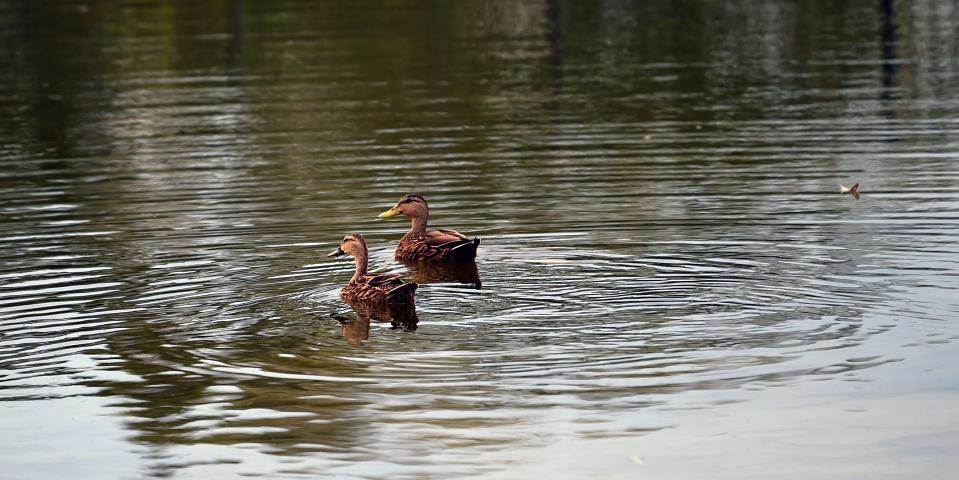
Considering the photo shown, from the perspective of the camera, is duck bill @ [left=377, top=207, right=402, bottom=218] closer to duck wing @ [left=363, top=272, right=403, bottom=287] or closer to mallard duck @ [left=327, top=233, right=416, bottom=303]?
mallard duck @ [left=327, top=233, right=416, bottom=303]

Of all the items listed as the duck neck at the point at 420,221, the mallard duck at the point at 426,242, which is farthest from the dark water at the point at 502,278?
the duck neck at the point at 420,221

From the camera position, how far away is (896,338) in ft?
41.2

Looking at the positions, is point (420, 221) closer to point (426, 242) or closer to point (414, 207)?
point (414, 207)

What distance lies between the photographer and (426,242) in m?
17.4

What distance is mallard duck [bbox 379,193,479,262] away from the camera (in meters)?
16.7

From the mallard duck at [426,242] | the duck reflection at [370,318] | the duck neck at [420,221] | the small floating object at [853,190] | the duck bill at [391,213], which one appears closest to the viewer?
the duck reflection at [370,318]

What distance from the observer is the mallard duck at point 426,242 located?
1666 cm

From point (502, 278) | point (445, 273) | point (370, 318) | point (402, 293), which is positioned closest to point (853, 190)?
point (445, 273)

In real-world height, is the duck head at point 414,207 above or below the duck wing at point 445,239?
above

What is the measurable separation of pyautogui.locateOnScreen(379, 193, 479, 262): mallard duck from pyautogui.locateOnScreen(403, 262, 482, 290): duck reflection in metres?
0.07

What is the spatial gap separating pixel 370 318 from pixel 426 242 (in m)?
3.30

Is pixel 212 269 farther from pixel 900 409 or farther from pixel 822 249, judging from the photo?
pixel 900 409

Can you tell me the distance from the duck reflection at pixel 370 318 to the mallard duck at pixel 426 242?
6.99 ft

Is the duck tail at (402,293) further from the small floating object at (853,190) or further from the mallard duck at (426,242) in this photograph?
the small floating object at (853,190)
